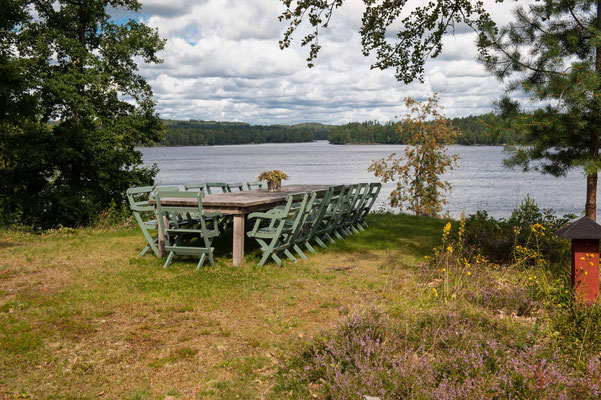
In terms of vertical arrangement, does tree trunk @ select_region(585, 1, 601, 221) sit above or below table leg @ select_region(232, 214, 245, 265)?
above

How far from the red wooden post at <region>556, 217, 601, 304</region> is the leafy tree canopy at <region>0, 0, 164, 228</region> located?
12314mm

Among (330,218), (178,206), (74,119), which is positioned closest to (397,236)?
(330,218)

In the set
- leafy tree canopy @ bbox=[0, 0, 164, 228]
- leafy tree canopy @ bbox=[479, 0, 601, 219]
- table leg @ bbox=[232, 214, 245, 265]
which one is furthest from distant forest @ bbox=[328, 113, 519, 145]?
leafy tree canopy @ bbox=[0, 0, 164, 228]

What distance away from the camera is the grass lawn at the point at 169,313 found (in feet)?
12.4

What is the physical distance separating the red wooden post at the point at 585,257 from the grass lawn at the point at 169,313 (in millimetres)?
1402

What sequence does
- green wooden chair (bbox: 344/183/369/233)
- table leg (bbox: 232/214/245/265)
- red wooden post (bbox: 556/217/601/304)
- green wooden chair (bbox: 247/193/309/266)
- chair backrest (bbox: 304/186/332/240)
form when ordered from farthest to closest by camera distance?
green wooden chair (bbox: 344/183/369/233)
chair backrest (bbox: 304/186/332/240)
table leg (bbox: 232/214/245/265)
green wooden chair (bbox: 247/193/309/266)
red wooden post (bbox: 556/217/601/304)

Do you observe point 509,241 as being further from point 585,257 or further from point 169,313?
point 169,313

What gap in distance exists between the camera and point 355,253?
27.6ft

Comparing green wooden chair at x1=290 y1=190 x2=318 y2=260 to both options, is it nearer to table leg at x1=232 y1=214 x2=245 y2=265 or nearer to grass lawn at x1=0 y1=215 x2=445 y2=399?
grass lawn at x1=0 y1=215 x2=445 y2=399

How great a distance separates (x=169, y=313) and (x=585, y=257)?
404 centimetres

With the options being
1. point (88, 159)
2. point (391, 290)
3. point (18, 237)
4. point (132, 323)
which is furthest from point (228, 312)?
point (88, 159)

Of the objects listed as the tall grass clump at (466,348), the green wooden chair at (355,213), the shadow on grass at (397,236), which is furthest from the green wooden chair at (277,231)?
the green wooden chair at (355,213)

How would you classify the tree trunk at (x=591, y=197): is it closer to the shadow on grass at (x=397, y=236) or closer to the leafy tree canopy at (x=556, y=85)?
the leafy tree canopy at (x=556, y=85)

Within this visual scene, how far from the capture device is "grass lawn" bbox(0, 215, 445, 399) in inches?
148
